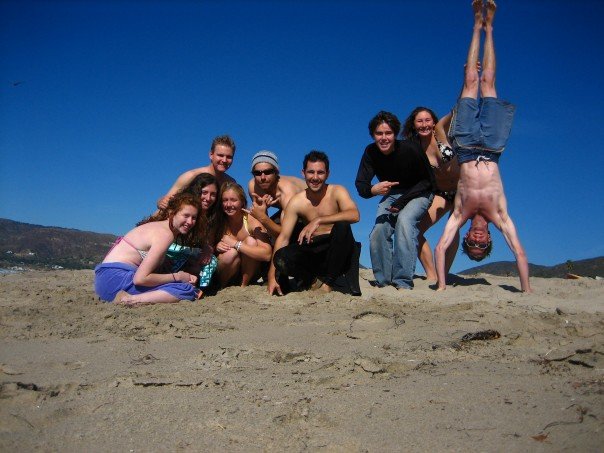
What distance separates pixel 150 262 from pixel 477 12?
4.47 metres

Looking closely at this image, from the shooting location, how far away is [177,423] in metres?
1.92

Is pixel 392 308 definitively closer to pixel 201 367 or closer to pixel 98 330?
pixel 201 367

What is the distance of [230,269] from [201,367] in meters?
2.70

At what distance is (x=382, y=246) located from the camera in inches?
219

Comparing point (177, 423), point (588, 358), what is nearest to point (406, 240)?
point (588, 358)

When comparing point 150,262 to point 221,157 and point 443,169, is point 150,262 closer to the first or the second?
point 221,157

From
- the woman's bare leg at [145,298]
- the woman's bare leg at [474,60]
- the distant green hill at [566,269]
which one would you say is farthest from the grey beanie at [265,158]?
the distant green hill at [566,269]

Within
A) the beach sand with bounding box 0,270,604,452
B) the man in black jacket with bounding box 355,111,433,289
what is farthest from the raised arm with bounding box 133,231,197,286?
the man in black jacket with bounding box 355,111,433,289

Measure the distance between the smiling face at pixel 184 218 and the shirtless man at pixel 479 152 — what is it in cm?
258

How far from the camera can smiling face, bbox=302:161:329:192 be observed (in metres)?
5.03

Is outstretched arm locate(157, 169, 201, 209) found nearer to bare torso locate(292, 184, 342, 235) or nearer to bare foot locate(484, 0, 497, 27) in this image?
bare torso locate(292, 184, 342, 235)

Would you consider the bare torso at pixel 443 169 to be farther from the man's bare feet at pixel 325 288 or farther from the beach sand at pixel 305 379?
the beach sand at pixel 305 379

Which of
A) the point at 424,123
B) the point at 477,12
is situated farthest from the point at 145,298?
the point at 477,12

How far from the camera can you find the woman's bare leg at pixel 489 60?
213 inches
